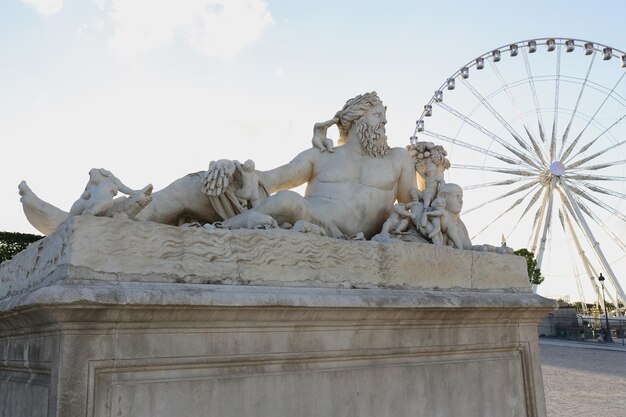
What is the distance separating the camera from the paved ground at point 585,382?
8742mm

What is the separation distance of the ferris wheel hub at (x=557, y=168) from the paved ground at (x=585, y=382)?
10.6 metres

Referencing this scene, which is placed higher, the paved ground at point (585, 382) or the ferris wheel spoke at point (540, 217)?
the ferris wheel spoke at point (540, 217)

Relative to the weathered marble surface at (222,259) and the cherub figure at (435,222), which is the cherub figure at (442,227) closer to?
the cherub figure at (435,222)

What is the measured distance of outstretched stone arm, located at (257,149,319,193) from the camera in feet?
15.9

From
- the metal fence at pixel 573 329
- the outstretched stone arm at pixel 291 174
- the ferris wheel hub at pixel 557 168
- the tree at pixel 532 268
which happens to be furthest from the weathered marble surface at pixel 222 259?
the tree at pixel 532 268

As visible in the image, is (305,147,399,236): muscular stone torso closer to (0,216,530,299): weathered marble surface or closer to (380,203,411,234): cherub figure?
(380,203,411,234): cherub figure

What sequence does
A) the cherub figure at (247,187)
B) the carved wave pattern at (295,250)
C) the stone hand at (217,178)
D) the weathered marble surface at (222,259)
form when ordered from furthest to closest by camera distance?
the cherub figure at (247,187)
the stone hand at (217,178)
the carved wave pattern at (295,250)
the weathered marble surface at (222,259)

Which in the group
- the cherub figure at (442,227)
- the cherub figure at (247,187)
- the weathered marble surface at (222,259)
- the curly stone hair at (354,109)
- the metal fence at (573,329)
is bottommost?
the metal fence at (573,329)

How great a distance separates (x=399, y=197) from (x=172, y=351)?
285cm

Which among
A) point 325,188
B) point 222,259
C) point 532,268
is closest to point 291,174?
point 325,188

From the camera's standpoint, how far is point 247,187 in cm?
446

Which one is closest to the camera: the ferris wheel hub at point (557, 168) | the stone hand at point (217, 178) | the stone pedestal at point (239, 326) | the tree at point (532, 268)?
the stone pedestal at point (239, 326)

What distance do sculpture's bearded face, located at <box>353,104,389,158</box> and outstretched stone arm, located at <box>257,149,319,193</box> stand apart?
0.43 m

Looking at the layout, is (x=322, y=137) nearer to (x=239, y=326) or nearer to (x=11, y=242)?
(x=239, y=326)
